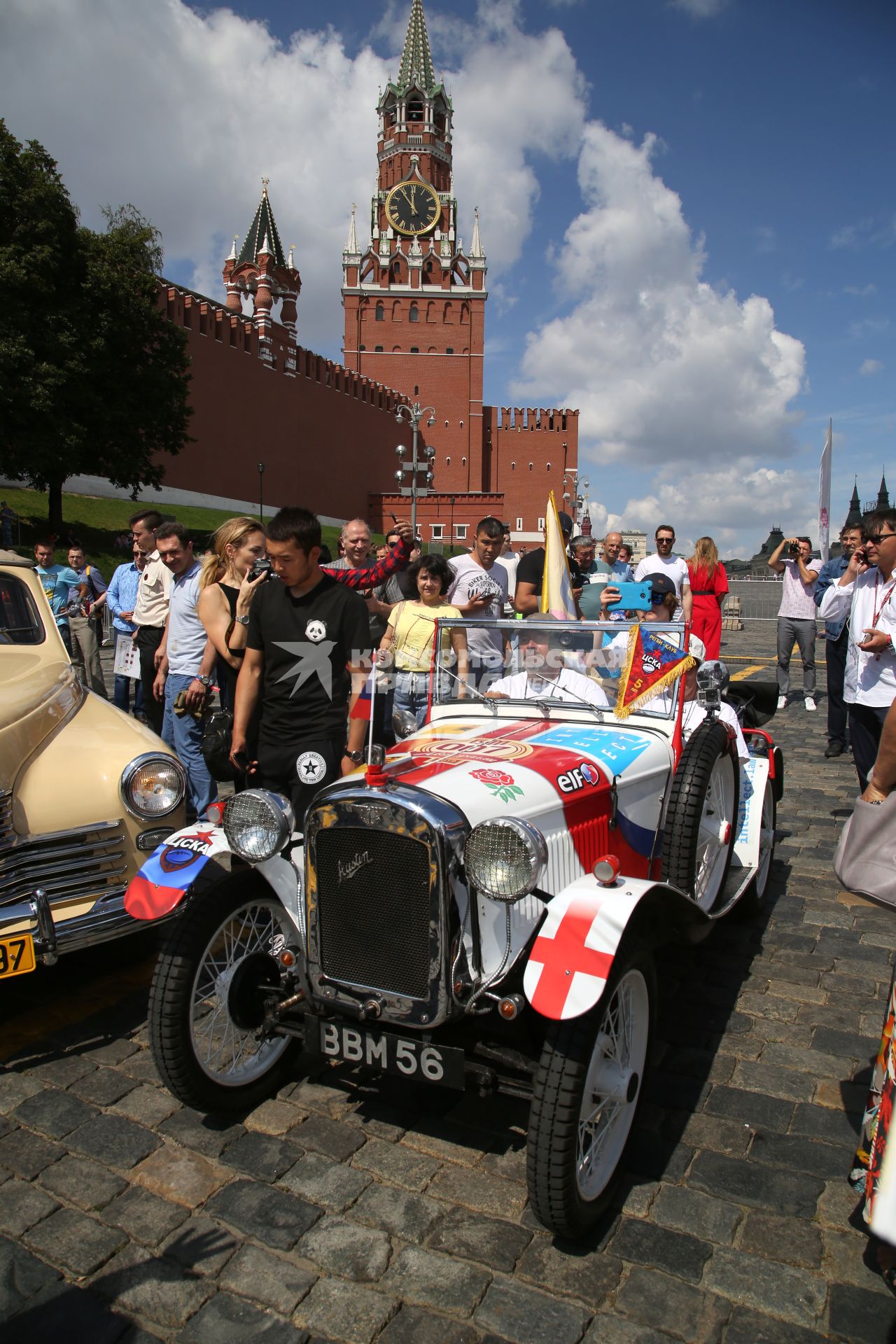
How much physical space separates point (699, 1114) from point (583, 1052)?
913mm

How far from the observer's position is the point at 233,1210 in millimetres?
2455

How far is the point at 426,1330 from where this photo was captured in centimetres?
206

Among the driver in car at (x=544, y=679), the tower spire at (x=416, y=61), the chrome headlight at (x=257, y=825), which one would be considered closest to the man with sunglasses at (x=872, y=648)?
the driver in car at (x=544, y=679)

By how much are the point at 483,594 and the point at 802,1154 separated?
3.22m

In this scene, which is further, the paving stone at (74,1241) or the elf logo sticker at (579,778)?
the elf logo sticker at (579,778)

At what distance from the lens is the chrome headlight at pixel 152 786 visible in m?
3.82

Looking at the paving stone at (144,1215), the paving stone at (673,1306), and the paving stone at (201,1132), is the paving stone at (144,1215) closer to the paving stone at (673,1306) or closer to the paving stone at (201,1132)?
the paving stone at (201,1132)

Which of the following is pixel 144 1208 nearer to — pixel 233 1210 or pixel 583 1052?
pixel 233 1210

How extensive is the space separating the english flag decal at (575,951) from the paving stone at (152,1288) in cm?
110

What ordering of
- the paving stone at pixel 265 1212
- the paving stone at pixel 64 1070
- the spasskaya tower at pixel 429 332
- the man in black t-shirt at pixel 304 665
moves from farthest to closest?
the spasskaya tower at pixel 429 332 < the man in black t-shirt at pixel 304 665 < the paving stone at pixel 64 1070 < the paving stone at pixel 265 1212

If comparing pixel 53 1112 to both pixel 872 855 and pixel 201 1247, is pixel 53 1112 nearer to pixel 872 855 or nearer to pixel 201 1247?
pixel 201 1247

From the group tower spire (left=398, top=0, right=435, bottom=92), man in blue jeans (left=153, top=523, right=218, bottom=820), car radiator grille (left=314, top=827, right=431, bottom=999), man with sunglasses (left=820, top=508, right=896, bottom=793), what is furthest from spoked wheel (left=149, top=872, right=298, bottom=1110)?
tower spire (left=398, top=0, right=435, bottom=92)

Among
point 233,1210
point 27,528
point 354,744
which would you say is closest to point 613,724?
point 354,744

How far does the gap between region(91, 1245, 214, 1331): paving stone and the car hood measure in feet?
4.51
